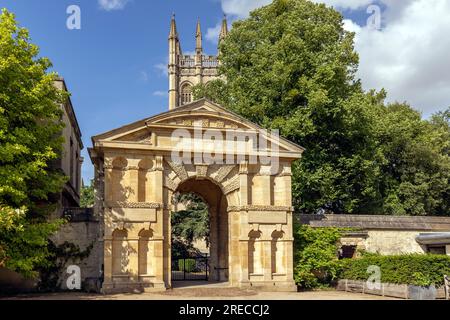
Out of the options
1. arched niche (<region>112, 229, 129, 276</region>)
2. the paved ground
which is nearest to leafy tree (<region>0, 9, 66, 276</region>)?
the paved ground

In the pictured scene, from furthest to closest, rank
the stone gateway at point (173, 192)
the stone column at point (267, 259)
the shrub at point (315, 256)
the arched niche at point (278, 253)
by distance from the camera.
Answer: the shrub at point (315, 256), the arched niche at point (278, 253), the stone column at point (267, 259), the stone gateway at point (173, 192)

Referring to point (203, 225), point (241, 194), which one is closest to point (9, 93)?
point (241, 194)

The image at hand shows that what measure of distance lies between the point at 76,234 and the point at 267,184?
8760 millimetres

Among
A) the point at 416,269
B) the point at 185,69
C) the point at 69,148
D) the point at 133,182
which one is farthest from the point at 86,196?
the point at 416,269

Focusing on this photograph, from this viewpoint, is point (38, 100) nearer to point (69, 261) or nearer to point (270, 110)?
point (69, 261)

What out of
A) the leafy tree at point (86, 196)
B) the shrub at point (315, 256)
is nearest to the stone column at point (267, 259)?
the shrub at point (315, 256)

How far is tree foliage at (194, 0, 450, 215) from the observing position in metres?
31.8

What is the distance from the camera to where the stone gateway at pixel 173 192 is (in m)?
21.4

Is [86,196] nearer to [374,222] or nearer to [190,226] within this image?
[190,226]

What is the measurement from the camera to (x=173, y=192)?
22547 mm

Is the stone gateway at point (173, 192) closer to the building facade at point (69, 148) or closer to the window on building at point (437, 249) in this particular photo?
the building facade at point (69, 148)

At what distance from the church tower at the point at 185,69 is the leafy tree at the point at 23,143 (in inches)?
2980

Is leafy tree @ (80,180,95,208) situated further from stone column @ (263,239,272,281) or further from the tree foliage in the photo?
stone column @ (263,239,272,281)

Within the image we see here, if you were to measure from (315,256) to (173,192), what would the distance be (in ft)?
24.8
